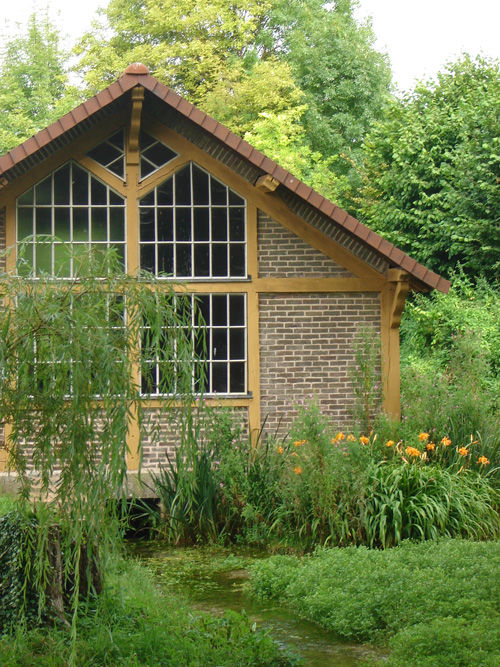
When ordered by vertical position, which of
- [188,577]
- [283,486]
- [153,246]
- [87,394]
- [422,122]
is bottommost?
[188,577]

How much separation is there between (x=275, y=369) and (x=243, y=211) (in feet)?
6.82

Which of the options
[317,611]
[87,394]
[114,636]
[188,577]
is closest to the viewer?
[87,394]

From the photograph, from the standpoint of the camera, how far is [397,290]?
12.2m

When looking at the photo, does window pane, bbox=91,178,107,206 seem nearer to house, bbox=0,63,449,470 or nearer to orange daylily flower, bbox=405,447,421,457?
house, bbox=0,63,449,470

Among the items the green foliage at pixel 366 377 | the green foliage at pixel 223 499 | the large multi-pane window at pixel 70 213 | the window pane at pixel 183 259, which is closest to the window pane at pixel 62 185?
the large multi-pane window at pixel 70 213

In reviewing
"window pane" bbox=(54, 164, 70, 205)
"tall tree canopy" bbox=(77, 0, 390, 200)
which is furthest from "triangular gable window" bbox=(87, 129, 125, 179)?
"tall tree canopy" bbox=(77, 0, 390, 200)

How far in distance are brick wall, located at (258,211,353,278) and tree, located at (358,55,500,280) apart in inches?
279

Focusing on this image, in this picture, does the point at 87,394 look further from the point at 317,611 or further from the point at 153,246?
the point at 153,246

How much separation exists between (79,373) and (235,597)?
429 cm

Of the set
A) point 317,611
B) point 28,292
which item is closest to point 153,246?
point 317,611

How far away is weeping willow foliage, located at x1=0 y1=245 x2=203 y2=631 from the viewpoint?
4.83m

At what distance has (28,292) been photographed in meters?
5.04

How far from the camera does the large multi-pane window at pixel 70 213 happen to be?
12086 mm

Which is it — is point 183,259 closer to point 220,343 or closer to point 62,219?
point 220,343
